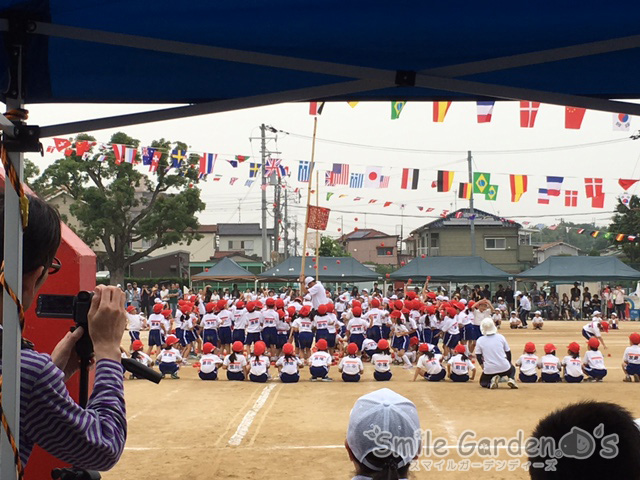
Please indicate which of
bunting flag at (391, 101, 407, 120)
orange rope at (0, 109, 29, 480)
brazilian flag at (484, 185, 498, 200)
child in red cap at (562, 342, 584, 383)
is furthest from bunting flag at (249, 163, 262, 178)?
orange rope at (0, 109, 29, 480)

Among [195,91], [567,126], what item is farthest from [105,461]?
[567,126]

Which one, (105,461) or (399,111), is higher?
(399,111)

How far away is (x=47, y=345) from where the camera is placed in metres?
4.23

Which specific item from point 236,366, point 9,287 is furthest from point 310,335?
point 9,287

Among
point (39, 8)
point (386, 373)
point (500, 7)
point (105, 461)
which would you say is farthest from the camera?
point (386, 373)

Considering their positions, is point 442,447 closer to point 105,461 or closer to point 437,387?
point 437,387

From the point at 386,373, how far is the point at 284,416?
13.5 ft

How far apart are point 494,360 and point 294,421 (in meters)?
4.55

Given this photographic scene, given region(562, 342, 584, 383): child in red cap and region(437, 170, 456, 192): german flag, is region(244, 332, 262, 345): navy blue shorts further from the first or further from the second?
region(437, 170, 456, 192): german flag

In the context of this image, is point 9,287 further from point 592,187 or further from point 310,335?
point 592,187

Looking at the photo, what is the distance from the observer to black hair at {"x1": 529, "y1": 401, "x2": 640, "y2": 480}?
1.46 metres

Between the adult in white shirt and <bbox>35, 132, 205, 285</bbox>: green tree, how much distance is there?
22.8 m

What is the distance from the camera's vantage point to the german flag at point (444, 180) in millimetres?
24625

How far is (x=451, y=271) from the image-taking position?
32.6m
